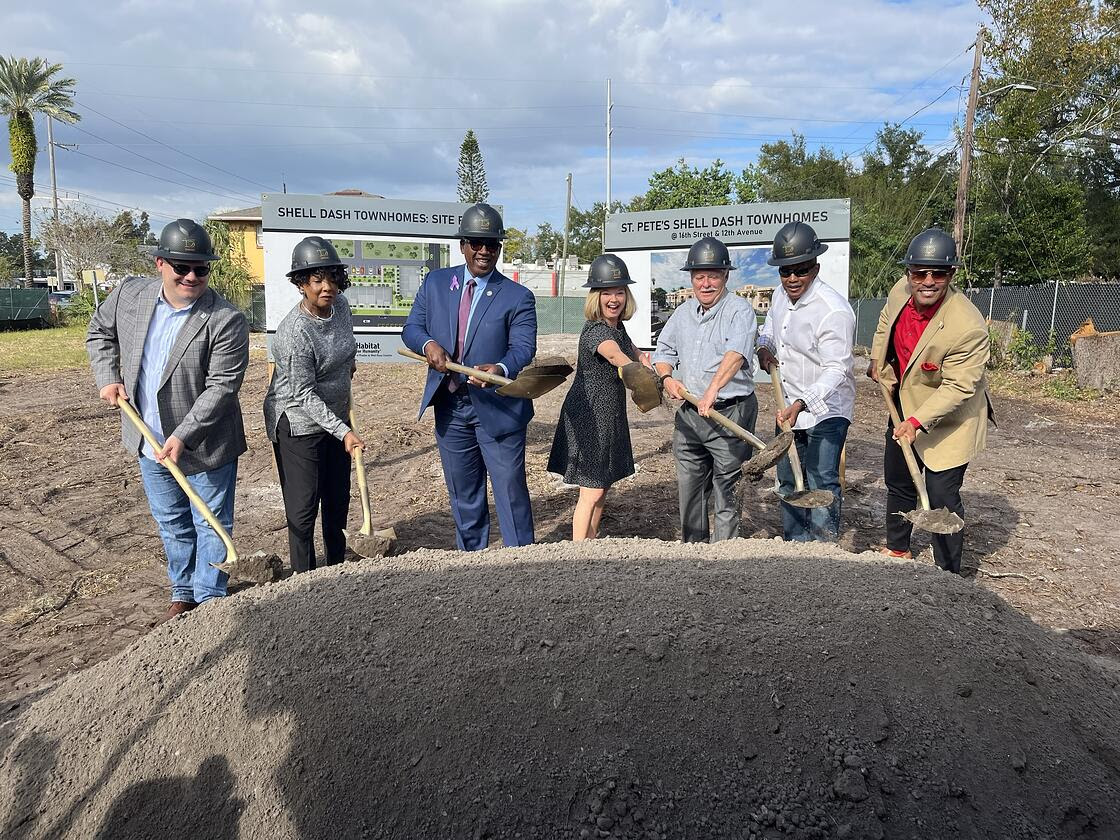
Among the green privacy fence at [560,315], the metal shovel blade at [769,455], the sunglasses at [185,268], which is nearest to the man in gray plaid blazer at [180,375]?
the sunglasses at [185,268]

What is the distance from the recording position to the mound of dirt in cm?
191

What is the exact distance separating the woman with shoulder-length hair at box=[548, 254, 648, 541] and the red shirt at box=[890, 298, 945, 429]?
132 centimetres

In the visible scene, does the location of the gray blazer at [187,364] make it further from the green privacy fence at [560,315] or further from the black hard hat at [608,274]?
the green privacy fence at [560,315]

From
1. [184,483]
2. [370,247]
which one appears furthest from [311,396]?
[370,247]

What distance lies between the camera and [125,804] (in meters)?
2.00

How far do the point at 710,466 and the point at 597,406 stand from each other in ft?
2.30

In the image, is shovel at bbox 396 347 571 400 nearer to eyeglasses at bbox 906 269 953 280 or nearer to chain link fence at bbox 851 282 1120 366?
eyeglasses at bbox 906 269 953 280

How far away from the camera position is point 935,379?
368 cm

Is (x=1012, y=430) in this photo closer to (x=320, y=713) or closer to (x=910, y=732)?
(x=910, y=732)

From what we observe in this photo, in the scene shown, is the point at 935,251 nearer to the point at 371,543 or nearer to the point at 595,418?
the point at 595,418

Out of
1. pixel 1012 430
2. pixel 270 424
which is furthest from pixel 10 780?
pixel 1012 430

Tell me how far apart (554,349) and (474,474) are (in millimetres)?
14829

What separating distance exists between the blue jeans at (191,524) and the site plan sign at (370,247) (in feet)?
9.88

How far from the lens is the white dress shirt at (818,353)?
373 cm
